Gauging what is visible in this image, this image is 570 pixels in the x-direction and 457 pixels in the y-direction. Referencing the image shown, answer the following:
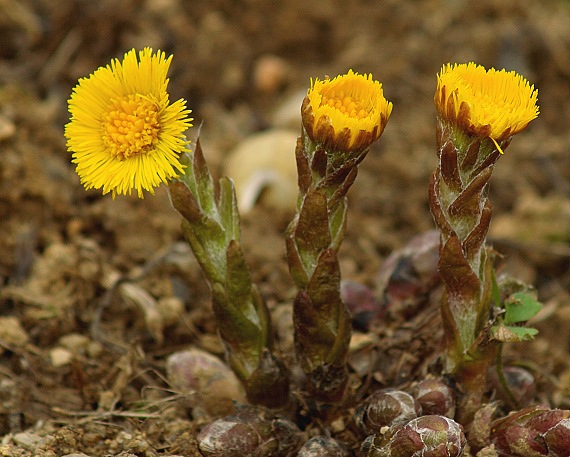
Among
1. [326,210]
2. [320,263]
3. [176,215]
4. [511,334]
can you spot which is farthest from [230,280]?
[176,215]

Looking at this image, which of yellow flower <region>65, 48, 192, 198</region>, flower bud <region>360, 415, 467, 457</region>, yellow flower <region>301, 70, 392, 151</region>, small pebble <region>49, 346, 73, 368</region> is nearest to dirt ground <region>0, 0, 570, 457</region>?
small pebble <region>49, 346, 73, 368</region>

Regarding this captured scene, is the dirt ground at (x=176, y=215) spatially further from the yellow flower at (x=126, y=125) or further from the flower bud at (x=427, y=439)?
the yellow flower at (x=126, y=125)

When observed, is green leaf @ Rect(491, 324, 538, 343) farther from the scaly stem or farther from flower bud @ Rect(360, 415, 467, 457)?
the scaly stem

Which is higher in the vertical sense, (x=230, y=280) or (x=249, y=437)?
(x=230, y=280)

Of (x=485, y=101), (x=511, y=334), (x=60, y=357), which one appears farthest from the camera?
(x=60, y=357)

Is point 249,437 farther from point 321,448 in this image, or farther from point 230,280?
point 230,280

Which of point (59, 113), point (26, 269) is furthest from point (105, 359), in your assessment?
point (59, 113)
